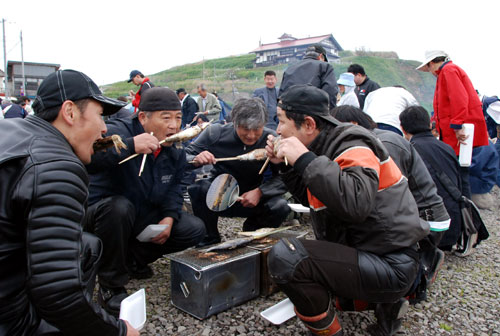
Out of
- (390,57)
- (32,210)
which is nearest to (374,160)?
(32,210)

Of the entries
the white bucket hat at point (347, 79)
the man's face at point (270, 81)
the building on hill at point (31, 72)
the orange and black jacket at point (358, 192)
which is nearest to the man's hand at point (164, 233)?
the orange and black jacket at point (358, 192)

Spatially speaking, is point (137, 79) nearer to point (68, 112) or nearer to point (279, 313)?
point (279, 313)

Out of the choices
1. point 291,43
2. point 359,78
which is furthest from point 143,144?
point 291,43

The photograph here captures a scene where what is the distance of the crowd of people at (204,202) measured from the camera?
148cm

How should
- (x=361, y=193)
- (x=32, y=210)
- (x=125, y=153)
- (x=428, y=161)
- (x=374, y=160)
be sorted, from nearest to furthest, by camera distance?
(x=32, y=210)
(x=361, y=193)
(x=374, y=160)
(x=125, y=153)
(x=428, y=161)

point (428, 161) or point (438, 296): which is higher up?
point (428, 161)

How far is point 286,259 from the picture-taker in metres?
2.34

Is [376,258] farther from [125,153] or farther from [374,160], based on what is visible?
[125,153]

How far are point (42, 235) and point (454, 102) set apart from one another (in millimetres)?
5244

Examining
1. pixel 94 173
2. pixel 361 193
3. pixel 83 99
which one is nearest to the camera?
pixel 83 99

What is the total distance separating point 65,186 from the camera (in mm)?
1495

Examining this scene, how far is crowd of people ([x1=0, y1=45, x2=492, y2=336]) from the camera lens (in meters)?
1.48

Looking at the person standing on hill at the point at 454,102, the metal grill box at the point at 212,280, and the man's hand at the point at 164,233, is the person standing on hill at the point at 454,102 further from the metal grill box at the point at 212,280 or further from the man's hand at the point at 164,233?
the man's hand at the point at 164,233

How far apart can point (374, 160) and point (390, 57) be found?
59.0m
